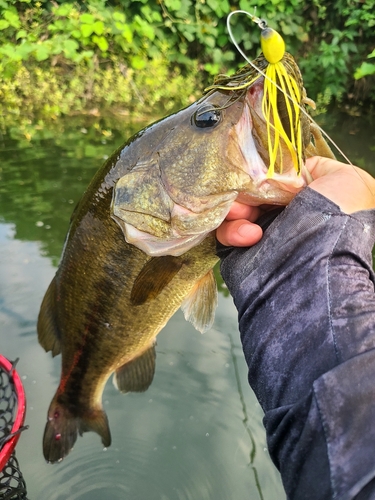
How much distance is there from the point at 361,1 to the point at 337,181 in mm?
6273

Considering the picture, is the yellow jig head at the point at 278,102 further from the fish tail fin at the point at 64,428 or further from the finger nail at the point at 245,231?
the fish tail fin at the point at 64,428

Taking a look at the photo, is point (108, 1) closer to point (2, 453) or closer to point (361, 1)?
point (361, 1)

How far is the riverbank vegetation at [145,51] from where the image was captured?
507 centimetres

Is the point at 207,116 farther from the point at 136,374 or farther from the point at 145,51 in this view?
the point at 145,51

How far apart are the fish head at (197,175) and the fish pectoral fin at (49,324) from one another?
55cm

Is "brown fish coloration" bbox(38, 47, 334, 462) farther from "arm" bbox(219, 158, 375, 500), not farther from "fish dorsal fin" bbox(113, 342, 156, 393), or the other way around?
"arm" bbox(219, 158, 375, 500)

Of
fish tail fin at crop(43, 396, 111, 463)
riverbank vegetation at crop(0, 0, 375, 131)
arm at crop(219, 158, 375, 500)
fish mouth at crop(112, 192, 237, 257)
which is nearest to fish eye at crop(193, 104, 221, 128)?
fish mouth at crop(112, 192, 237, 257)

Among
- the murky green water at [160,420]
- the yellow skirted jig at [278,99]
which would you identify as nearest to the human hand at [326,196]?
the yellow skirted jig at [278,99]

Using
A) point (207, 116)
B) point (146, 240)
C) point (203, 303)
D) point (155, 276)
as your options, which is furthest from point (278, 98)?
point (203, 303)

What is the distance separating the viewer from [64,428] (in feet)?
5.80

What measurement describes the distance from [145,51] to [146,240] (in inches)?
204

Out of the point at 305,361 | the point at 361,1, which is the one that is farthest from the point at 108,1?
the point at 305,361

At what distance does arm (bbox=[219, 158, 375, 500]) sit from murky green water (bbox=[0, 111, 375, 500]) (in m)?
1.08

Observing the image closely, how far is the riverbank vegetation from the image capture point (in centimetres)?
507
